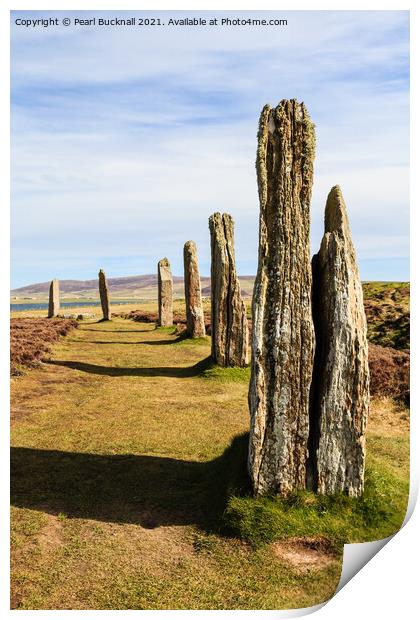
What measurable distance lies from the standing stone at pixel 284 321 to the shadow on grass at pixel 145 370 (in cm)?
1048

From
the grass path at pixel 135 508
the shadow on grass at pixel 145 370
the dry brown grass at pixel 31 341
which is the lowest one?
the grass path at pixel 135 508

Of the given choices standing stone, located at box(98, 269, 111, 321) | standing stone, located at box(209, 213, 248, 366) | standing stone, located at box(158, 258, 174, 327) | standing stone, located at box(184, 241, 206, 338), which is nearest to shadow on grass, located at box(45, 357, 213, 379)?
standing stone, located at box(209, 213, 248, 366)

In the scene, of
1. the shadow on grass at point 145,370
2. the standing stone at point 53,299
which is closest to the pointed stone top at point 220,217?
Answer: the shadow on grass at point 145,370

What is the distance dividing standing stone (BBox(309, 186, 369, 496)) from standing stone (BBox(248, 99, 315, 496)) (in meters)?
0.24

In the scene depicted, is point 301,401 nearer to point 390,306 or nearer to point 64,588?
point 64,588

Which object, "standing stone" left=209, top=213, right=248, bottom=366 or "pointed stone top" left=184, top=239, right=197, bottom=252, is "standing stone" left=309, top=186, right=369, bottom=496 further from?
"pointed stone top" left=184, top=239, right=197, bottom=252

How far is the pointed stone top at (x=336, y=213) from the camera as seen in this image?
8.40 m

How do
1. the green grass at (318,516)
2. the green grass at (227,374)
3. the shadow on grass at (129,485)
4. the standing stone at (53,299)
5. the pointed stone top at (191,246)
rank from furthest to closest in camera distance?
the standing stone at (53,299) → the pointed stone top at (191,246) → the green grass at (227,374) → the shadow on grass at (129,485) → the green grass at (318,516)

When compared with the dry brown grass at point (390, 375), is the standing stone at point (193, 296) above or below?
above

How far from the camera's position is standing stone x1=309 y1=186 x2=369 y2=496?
799 centimetres

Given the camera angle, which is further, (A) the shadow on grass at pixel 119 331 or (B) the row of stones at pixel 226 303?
(A) the shadow on grass at pixel 119 331

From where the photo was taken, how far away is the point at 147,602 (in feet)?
20.7

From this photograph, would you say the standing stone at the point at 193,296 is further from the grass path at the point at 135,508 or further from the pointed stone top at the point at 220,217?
the grass path at the point at 135,508

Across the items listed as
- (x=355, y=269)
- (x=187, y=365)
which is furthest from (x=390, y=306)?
(x=355, y=269)
